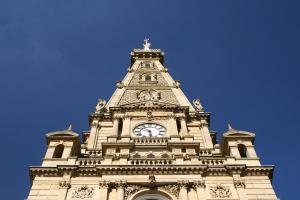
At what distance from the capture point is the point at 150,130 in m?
40.8

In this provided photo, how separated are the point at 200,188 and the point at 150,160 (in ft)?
13.6

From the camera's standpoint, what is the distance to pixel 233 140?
36406 mm

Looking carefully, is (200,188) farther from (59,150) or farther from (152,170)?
(59,150)

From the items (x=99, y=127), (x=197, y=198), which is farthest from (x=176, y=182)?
(x=99, y=127)

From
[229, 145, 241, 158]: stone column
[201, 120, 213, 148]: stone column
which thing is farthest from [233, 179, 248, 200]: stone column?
[201, 120, 213, 148]: stone column

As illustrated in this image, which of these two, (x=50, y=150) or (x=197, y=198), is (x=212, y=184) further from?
(x=50, y=150)

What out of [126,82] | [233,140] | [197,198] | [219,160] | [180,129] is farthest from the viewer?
[126,82]

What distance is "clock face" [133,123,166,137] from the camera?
40.2 metres

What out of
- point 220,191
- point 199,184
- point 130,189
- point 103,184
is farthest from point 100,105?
point 220,191

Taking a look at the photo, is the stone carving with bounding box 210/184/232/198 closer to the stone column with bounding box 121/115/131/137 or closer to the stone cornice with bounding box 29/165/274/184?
the stone cornice with bounding box 29/165/274/184

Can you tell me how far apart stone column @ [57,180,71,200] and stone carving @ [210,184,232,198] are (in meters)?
8.52

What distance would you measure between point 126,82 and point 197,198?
24.4 metres

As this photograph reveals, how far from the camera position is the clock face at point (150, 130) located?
40.2 meters

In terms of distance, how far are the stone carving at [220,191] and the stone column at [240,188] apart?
0.55 meters
